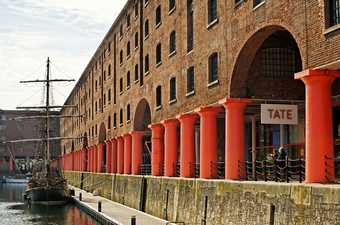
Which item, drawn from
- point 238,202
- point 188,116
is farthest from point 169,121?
point 238,202

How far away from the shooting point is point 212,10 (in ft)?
83.5

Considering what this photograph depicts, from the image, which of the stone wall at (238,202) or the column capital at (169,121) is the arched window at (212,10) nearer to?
the stone wall at (238,202)

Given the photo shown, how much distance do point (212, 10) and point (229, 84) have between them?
4.41 meters

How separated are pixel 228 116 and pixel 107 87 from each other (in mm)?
32583

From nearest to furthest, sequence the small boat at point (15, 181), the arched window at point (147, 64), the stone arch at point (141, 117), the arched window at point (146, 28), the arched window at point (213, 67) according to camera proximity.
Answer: the arched window at point (213, 67) < the arched window at point (147, 64) < the arched window at point (146, 28) < the stone arch at point (141, 117) < the small boat at point (15, 181)

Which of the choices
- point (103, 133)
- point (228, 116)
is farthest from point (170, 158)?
point (103, 133)

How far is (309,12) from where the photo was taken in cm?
1677

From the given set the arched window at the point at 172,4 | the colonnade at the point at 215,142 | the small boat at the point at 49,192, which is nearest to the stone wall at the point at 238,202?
the colonnade at the point at 215,142

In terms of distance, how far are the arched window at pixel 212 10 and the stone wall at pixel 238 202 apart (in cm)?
693

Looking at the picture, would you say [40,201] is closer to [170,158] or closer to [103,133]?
[103,133]

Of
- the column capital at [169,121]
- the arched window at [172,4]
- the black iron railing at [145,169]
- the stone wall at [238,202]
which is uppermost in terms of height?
the arched window at [172,4]

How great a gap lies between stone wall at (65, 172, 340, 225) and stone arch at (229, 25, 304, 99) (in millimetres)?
3863

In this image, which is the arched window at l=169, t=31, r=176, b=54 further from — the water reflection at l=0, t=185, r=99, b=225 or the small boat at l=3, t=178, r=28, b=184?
the small boat at l=3, t=178, r=28, b=184

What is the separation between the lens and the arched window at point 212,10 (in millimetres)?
25047
